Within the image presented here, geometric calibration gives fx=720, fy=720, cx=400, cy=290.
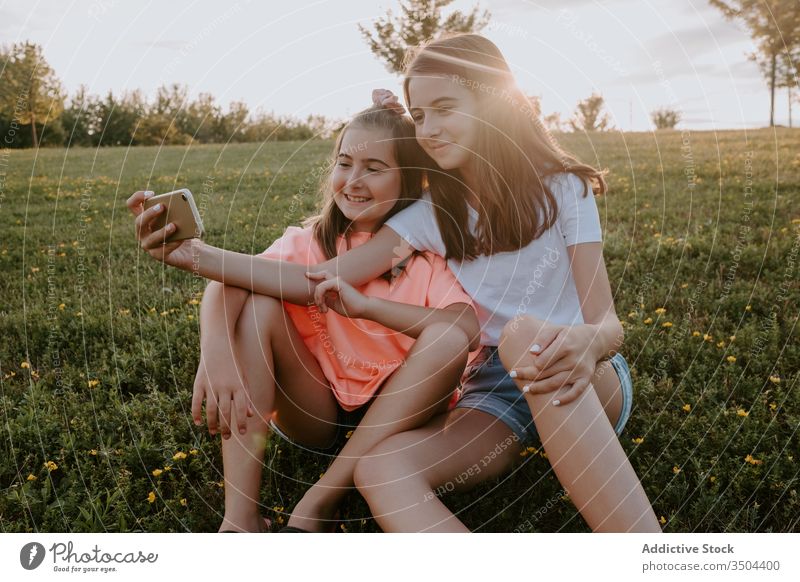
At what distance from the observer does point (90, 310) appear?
329 centimetres

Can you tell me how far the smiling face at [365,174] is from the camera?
85.6 inches

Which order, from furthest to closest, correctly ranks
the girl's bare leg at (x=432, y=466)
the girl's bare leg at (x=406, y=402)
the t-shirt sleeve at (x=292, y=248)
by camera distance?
1. the t-shirt sleeve at (x=292, y=248)
2. the girl's bare leg at (x=406, y=402)
3. the girl's bare leg at (x=432, y=466)

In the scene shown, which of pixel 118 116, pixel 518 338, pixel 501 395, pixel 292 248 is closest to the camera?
pixel 518 338

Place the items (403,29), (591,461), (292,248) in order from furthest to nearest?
(403,29) < (292,248) < (591,461)

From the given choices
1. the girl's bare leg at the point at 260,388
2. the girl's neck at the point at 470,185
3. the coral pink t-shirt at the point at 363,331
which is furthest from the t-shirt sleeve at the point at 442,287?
the girl's bare leg at the point at 260,388

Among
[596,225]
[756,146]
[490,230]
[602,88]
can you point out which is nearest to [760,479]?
[596,225]

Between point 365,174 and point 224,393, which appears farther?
point 365,174

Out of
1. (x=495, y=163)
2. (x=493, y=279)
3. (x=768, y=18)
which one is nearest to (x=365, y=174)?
(x=495, y=163)

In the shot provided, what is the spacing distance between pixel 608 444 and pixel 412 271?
0.80 meters

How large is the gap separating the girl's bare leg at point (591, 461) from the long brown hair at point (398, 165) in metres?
0.72

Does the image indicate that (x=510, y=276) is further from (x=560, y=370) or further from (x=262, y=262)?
(x=262, y=262)

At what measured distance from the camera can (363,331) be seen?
217 centimetres

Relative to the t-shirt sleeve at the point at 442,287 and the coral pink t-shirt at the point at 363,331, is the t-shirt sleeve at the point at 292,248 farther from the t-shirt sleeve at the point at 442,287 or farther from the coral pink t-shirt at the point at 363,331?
the t-shirt sleeve at the point at 442,287

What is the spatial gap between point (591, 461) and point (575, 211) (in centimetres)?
73
